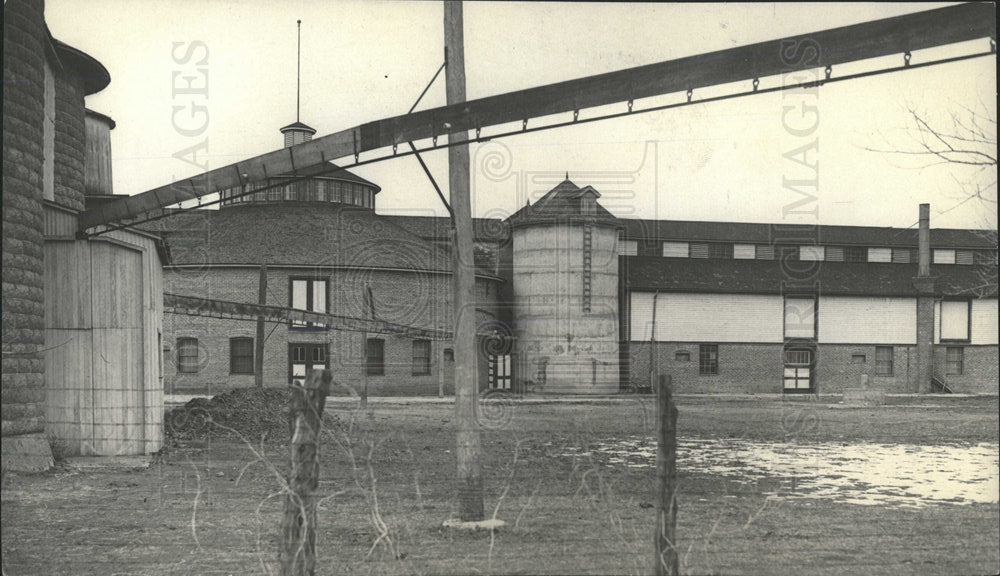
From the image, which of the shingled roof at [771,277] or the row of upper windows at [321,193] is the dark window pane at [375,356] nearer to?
the row of upper windows at [321,193]

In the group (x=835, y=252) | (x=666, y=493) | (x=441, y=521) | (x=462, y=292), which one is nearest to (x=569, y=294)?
(x=835, y=252)

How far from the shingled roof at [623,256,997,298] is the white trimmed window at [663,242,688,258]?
14.1ft

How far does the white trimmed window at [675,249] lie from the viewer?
153 ft

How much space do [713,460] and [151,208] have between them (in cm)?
1035

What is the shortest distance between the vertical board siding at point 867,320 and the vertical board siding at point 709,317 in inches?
101

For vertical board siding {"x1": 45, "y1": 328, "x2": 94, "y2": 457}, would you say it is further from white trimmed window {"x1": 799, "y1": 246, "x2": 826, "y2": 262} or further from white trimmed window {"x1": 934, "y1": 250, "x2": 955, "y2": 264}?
white trimmed window {"x1": 934, "y1": 250, "x2": 955, "y2": 264}

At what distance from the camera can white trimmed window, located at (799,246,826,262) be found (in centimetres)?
4741

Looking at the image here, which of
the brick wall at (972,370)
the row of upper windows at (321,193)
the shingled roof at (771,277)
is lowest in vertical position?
the brick wall at (972,370)

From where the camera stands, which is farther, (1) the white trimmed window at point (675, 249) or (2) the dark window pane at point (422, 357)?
(1) the white trimmed window at point (675, 249)

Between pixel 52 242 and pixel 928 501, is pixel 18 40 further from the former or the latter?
pixel 928 501

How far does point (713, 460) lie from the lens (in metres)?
14.2

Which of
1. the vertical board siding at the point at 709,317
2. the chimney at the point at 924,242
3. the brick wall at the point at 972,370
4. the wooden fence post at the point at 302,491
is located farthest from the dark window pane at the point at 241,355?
the brick wall at the point at 972,370

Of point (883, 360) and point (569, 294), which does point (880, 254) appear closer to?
point (883, 360)

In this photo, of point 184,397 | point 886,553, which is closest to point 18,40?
point 886,553
